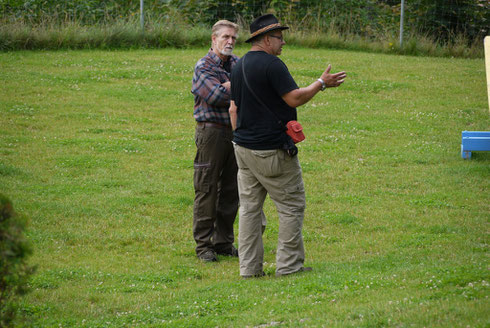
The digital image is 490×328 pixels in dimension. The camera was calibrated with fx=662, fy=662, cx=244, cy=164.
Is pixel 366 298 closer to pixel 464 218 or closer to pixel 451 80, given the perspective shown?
pixel 464 218

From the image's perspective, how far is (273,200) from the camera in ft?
19.2

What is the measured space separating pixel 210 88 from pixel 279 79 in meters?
1.09

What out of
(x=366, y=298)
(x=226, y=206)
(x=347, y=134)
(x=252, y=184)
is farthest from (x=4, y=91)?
(x=366, y=298)

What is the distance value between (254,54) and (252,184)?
1.16 m

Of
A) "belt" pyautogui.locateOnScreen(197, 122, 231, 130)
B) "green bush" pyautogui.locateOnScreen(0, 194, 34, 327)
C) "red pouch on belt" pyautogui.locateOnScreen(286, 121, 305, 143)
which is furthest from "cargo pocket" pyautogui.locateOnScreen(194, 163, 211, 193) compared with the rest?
"green bush" pyautogui.locateOnScreen(0, 194, 34, 327)

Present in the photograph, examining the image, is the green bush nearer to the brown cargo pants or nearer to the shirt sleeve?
the shirt sleeve

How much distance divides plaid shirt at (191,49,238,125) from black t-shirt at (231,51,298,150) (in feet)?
1.76

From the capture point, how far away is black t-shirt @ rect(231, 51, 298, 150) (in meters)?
5.46

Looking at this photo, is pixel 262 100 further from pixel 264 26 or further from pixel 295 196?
pixel 295 196

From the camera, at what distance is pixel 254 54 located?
5621 mm

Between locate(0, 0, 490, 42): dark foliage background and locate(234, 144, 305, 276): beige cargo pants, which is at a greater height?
locate(0, 0, 490, 42): dark foliage background

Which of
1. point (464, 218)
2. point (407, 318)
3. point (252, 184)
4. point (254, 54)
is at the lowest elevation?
point (464, 218)

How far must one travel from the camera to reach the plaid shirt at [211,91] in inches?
249

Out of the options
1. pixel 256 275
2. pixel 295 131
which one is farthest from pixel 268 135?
pixel 256 275
